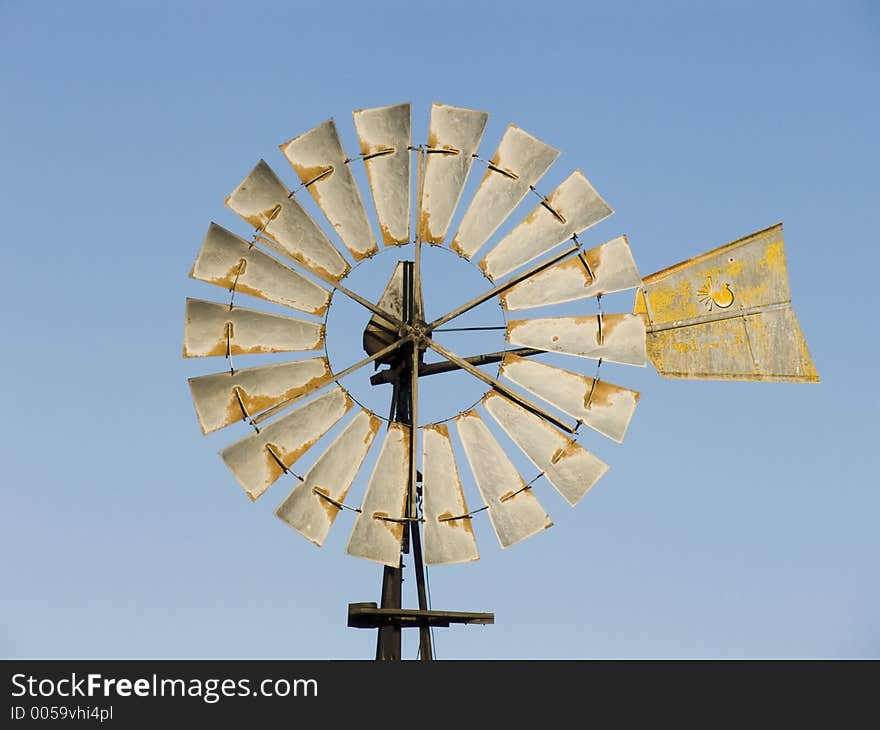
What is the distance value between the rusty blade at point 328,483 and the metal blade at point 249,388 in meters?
0.45

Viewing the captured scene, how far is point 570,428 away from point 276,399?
2.16 meters

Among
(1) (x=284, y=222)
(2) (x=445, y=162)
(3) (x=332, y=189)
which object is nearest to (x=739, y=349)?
(2) (x=445, y=162)

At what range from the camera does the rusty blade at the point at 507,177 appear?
10977 mm

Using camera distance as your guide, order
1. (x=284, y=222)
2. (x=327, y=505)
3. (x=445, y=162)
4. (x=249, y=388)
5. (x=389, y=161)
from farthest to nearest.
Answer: (x=445, y=162), (x=389, y=161), (x=284, y=222), (x=249, y=388), (x=327, y=505)

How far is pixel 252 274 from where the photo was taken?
415 inches

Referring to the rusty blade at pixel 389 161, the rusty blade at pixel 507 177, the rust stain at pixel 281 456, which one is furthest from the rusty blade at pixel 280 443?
the rusty blade at pixel 507 177

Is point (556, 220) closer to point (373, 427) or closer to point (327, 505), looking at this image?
point (373, 427)

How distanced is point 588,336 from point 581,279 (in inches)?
17.3

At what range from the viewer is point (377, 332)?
429 inches

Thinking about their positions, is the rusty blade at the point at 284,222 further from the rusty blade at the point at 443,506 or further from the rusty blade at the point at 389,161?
the rusty blade at the point at 443,506
